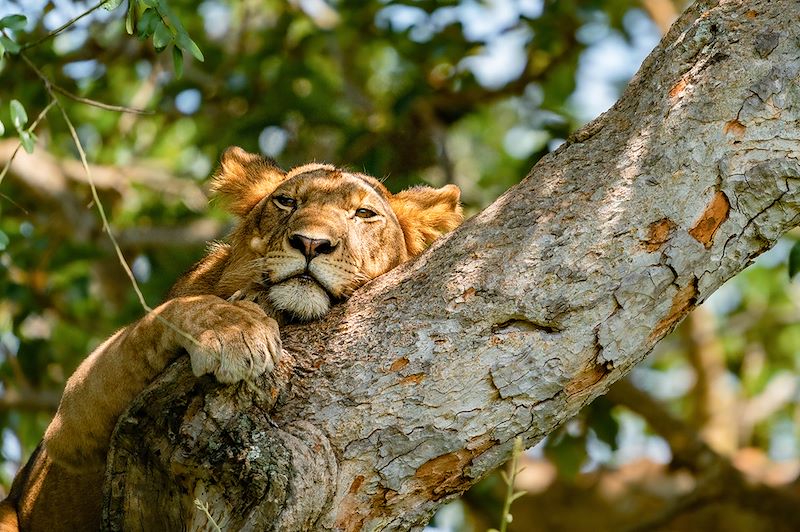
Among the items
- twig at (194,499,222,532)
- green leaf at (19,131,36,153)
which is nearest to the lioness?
twig at (194,499,222,532)

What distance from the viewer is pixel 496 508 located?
26.6 feet

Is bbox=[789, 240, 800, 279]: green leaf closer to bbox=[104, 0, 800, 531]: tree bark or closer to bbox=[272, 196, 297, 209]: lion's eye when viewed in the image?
bbox=[104, 0, 800, 531]: tree bark

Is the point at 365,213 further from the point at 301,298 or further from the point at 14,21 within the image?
the point at 14,21

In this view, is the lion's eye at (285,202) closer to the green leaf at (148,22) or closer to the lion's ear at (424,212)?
the lion's ear at (424,212)

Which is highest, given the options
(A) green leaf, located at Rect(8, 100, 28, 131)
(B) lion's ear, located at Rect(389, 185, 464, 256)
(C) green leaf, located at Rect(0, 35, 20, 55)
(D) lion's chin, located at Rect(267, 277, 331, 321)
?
(B) lion's ear, located at Rect(389, 185, 464, 256)

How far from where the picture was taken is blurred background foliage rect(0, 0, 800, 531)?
7.84 metres

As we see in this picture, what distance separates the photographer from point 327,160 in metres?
8.59

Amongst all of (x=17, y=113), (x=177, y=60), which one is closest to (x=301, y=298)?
(x=177, y=60)

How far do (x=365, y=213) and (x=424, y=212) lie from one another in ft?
1.94

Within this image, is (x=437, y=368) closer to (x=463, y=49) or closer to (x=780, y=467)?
(x=463, y=49)

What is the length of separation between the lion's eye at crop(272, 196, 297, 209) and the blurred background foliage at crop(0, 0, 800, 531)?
1.41 m

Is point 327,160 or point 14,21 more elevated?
point 327,160

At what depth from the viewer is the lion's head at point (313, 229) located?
450 centimetres

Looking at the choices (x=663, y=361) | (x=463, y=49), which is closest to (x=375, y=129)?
(x=463, y=49)
